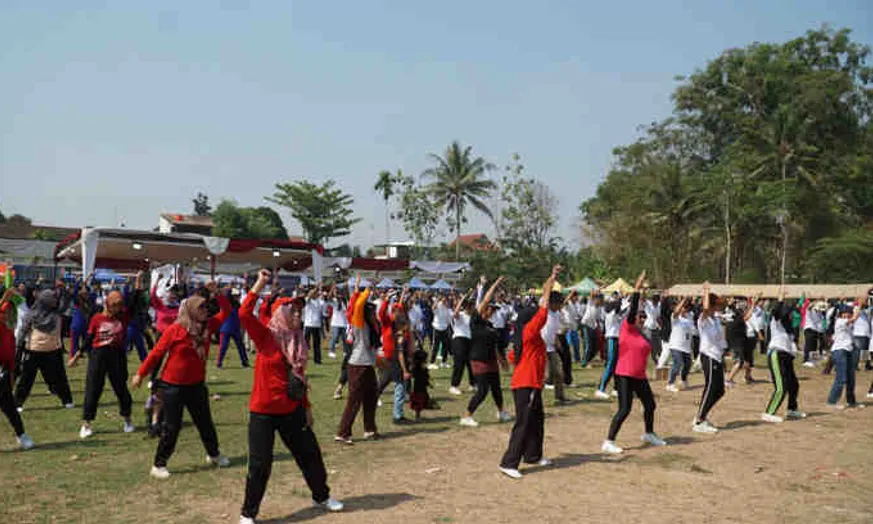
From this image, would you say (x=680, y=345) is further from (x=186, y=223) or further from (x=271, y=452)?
(x=186, y=223)

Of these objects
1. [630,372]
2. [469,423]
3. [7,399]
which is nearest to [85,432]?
[7,399]

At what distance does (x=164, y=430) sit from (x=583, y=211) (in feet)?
193

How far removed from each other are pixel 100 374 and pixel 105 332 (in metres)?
0.50

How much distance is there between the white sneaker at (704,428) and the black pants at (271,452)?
19.5ft

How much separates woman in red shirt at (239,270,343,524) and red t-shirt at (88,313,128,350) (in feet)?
12.1

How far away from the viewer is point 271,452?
558cm

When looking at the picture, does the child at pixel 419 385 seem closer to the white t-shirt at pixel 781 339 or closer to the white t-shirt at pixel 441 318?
the white t-shirt at pixel 781 339

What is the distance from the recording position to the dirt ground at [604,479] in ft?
19.8

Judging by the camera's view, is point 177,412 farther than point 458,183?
No

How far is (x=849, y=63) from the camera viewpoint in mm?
50844

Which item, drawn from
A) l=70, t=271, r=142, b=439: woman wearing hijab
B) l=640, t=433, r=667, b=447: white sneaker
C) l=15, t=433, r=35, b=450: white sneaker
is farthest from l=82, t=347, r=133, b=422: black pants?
l=640, t=433, r=667, b=447: white sneaker

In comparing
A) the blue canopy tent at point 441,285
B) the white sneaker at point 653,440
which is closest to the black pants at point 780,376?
the white sneaker at point 653,440

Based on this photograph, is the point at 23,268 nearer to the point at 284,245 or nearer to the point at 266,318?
the point at 284,245

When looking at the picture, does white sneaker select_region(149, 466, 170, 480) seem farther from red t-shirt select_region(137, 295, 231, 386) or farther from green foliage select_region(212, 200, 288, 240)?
green foliage select_region(212, 200, 288, 240)
